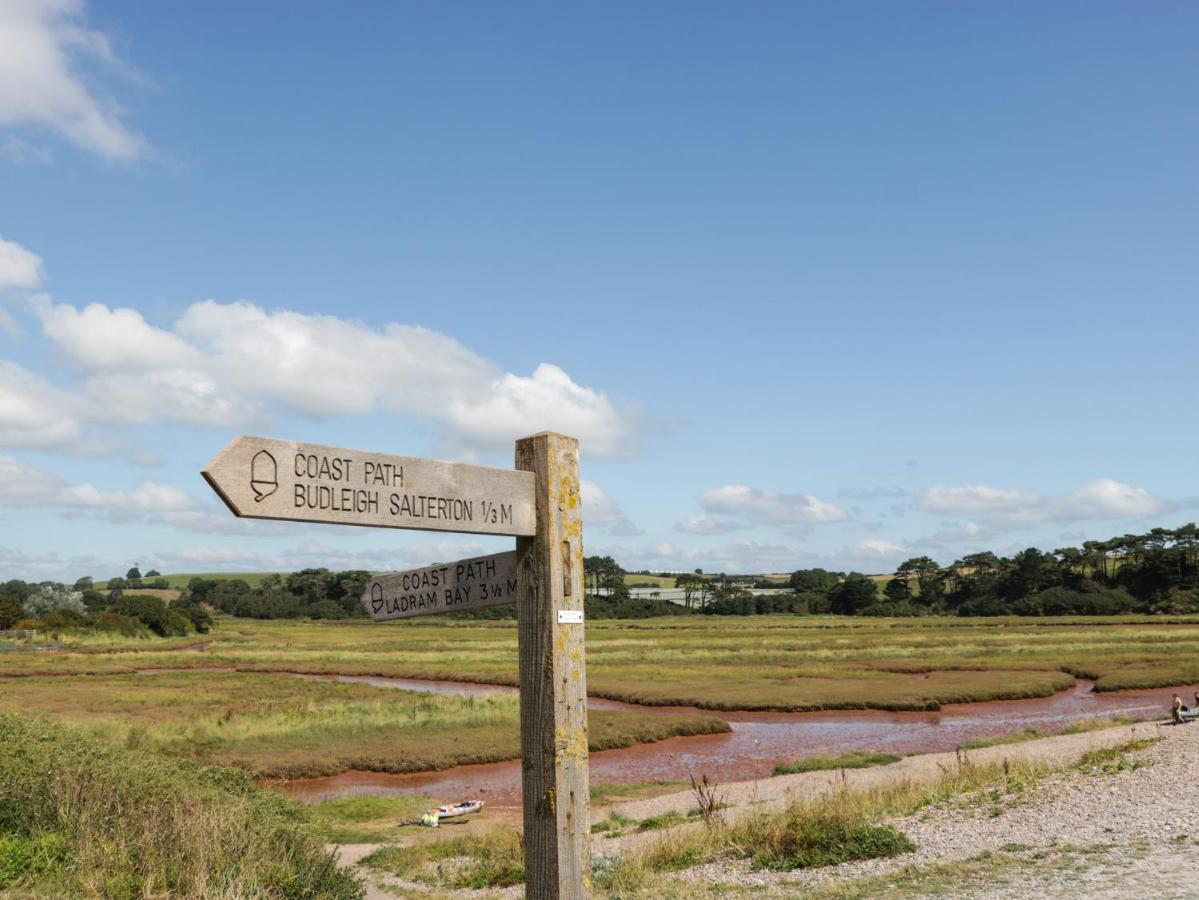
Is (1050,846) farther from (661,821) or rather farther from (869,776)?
(869,776)

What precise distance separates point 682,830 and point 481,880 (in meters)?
3.03

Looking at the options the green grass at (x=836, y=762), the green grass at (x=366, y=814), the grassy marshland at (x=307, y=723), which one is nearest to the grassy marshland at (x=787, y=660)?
the grassy marshland at (x=307, y=723)

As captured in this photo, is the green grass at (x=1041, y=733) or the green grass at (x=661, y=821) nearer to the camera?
the green grass at (x=661, y=821)

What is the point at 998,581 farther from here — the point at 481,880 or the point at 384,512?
the point at 384,512

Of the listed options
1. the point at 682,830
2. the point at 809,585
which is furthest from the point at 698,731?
the point at 809,585

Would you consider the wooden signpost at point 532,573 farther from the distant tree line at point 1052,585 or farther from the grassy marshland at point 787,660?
the distant tree line at point 1052,585

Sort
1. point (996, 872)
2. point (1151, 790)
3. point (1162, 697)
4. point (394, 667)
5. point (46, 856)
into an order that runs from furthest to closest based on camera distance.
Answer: point (394, 667) < point (1162, 697) < point (1151, 790) < point (996, 872) < point (46, 856)

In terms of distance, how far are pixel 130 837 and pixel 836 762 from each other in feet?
65.0

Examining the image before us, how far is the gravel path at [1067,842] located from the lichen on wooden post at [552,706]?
577 cm

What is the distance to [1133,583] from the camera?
358 ft

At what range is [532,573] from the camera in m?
4.49

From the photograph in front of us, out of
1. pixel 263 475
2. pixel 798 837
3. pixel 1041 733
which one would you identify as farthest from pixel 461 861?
pixel 1041 733

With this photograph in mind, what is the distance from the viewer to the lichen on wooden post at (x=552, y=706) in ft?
14.2

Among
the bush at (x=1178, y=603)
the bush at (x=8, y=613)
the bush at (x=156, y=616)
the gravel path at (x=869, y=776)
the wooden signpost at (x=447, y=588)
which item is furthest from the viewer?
the bush at (x=1178, y=603)
